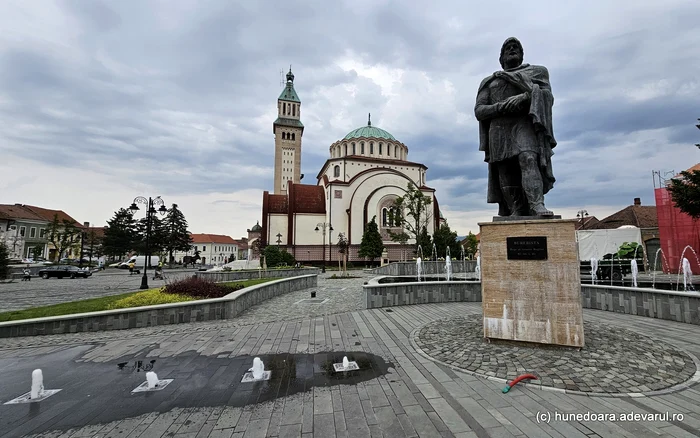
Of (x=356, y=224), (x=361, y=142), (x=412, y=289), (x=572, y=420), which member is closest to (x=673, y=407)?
(x=572, y=420)

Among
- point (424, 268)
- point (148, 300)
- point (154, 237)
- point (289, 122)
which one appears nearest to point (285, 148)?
point (289, 122)

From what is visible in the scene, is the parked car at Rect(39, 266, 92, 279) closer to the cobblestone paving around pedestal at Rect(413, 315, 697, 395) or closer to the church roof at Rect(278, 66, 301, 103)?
the cobblestone paving around pedestal at Rect(413, 315, 697, 395)

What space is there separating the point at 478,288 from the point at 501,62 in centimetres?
680

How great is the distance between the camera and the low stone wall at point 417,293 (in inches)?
358

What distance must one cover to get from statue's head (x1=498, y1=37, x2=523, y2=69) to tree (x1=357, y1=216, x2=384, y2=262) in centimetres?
3203

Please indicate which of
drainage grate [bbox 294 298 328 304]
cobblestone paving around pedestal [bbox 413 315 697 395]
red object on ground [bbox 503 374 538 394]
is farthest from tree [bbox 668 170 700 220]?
red object on ground [bbox 503 374 538 394]

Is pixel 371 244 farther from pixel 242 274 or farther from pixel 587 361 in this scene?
pixel 587 361

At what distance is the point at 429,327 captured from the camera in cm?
624

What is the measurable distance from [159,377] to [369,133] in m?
50.4

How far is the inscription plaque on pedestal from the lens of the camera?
4.78 meters

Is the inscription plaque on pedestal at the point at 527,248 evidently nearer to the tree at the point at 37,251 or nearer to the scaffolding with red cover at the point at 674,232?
the scaffolding with red cover at the point at 674,232

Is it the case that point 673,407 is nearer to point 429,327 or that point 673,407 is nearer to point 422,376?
point 422,376

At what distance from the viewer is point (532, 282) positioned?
4.78 metres

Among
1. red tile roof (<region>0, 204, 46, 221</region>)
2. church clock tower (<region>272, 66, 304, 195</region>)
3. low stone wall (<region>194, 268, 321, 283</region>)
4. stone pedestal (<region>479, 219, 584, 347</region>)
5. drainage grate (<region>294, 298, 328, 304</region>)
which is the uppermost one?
church clock tower (<region>272, 66, 304, 195</region>)
